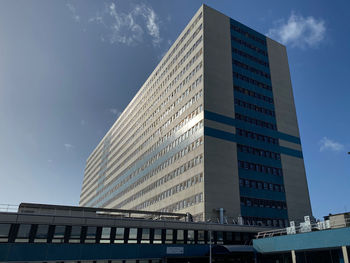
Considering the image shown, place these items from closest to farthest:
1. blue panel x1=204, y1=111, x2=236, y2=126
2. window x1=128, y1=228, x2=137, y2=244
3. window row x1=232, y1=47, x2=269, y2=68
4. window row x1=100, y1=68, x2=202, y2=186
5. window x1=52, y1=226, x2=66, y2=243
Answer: window x1=52, y1=226, x2=66, y2=243 < window x1=128, y1=228, x2=137, y2=244 < blue panel x1=204, y1=111, x2=236, y2=126 < window row x1=100, y1=68, x2=202, y2=186 < window row x1=232, y1=47, x2=269, y2=68

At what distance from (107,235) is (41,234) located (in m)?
7.13

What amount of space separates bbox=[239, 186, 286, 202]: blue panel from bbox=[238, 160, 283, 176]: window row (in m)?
3.90

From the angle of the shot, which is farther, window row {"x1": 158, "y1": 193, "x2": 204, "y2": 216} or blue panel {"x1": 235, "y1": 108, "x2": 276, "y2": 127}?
blue panel {"x1": 235, "y1": 108, "x2": 276, "y2": 127}

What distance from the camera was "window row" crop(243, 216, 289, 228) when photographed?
→ 5134cm

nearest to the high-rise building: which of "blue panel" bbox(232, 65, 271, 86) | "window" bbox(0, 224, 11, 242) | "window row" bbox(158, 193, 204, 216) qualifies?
"window row" bbox(158, 193, 204, 216)

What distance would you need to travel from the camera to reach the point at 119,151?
106812 millimetres

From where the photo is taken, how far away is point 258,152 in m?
58.5

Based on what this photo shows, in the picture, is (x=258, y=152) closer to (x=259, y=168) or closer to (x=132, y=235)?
(x=259, y=168)

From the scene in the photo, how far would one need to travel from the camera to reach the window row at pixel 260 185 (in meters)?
53.8

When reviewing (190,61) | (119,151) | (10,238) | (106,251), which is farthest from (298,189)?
(119,151)

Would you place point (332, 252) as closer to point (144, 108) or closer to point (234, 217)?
point (234, 217)

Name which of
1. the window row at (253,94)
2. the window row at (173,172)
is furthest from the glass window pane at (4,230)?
the window row at (253,94)

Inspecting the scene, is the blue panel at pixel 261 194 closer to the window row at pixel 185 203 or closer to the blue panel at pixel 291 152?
the window row at pixel 185 203

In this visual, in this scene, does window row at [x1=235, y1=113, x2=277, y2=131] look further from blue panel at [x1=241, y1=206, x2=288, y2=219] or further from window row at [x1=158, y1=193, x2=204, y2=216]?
window row at [x1=158, y1=193, x2=204, y2=216]
